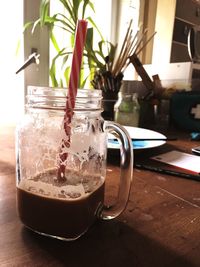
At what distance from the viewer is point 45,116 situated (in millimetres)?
343

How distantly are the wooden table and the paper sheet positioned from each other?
0.15 metres

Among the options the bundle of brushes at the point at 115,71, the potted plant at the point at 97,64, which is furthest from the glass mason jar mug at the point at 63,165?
the bundle of brushes at the point at 115,71

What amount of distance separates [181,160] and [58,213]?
1.39 feet

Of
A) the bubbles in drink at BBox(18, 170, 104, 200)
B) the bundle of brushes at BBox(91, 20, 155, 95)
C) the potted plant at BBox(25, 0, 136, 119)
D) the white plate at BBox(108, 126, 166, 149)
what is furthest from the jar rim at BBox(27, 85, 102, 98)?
the bundle of brushes at BBox(91, 20, 155, 95)

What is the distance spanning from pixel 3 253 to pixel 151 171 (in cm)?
36

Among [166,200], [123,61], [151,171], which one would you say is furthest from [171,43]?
[166,200]

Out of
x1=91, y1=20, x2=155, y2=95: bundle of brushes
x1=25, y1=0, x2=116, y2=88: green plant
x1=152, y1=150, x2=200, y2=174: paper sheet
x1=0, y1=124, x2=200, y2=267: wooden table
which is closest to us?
x1=0, y1=124, x2=200, y2=267: wooden table

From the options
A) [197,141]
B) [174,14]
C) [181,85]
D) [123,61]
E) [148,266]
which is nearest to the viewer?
[148,266]

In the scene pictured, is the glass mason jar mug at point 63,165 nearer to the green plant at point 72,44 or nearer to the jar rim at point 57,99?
the jar rim at point 57,99

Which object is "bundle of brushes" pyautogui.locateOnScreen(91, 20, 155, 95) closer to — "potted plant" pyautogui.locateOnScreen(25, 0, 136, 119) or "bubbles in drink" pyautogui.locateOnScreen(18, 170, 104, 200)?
"potted plant" pyautogui.locateOnScreen(25, 0, 136, 119)

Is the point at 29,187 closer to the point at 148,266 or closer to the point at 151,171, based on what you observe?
the point at 148,266

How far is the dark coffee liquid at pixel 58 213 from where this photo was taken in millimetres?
290

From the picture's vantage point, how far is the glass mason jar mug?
294 mm

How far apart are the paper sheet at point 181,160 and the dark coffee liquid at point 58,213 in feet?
1.13
